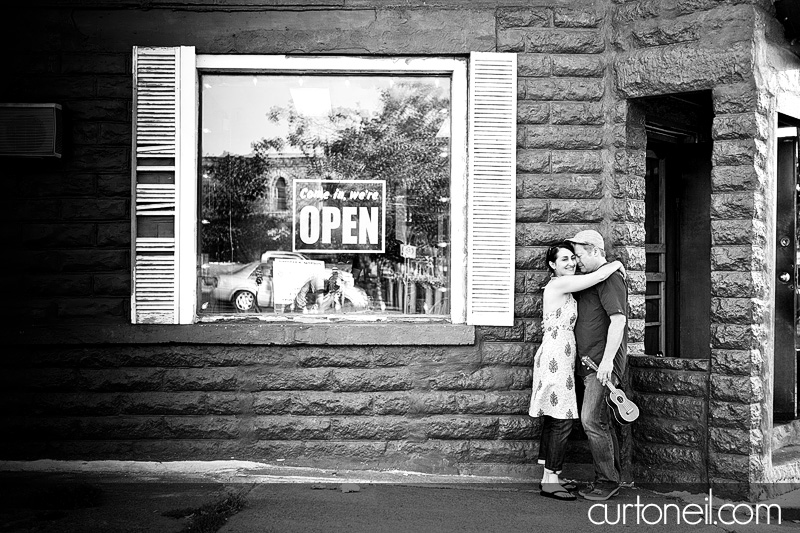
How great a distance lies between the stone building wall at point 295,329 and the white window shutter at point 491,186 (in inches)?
4.8

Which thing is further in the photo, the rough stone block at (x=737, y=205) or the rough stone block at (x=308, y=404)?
the rough stone block at (x=308, y=404)

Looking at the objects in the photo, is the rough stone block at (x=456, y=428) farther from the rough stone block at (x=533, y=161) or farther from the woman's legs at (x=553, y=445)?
the rough stone block at (x=533, y=161)

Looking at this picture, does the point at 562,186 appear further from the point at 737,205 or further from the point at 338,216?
the point at 338,216

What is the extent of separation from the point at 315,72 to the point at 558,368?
3321 mm

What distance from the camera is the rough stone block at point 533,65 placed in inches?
267

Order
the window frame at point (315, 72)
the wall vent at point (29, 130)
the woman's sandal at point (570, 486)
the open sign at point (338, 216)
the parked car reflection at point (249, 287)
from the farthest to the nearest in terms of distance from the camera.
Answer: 1. the open sign at point (338, 216)
2. the parked car reflection at point (249, 287)
3. the window frame at point (315, 72)
4. the wall vent at point (29, 130)
5. the woman's sandal at point (570, 486)

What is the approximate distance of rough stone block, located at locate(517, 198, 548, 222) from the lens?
6785mm

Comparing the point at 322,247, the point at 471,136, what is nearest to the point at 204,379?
the point at 322,247

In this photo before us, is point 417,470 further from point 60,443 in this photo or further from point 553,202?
point 60,443

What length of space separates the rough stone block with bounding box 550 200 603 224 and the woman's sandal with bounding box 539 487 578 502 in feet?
7.48

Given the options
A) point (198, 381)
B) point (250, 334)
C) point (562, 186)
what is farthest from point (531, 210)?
point (198, 381)

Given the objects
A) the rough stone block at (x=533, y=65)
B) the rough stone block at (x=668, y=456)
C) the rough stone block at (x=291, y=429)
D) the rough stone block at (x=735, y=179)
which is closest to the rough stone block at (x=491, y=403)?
the rough stone block at (x=668, y=456)

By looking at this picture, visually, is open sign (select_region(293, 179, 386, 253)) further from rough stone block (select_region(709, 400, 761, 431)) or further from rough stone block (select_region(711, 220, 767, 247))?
rough stone block (select_region(709, 400, 761, 431))

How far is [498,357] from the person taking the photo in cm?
674
